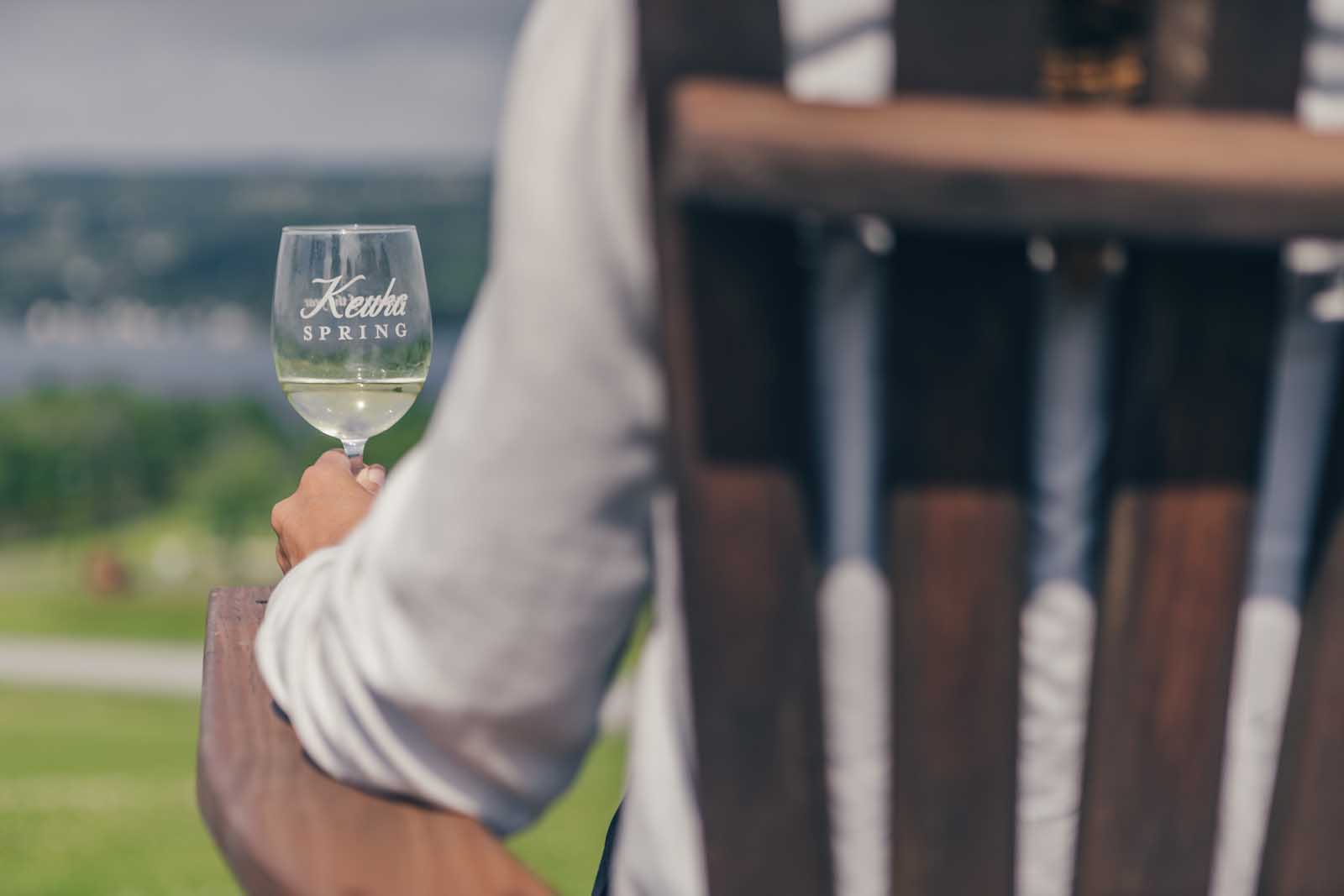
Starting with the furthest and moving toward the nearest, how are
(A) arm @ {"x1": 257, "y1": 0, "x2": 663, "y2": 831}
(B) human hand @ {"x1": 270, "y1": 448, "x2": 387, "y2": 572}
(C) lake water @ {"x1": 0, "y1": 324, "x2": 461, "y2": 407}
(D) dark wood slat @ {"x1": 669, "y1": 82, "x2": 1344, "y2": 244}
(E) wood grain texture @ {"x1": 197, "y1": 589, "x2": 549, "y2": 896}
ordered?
(C) lake water @ {"x1": 0, "y1": 324, "x2": 461, "y2": 407}
(B) human hand @ {"x1": 270, "y1": 448, "x2": 387, "y2": 572}
(E) wood grain texture @ {"x1": 197, "y1": 589, "x2": 549, "y2": 896}
(A) arm @ {"x1": 257, "y1": 0, "x2": 663, "y2": 831}
(D) dark wood slat @ {"x1": 669, "y1": 82, "x2": 1344, "y2": 244}

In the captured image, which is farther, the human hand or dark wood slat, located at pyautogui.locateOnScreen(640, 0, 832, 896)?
the human hand

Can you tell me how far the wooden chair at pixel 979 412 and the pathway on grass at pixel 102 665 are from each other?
2539cm

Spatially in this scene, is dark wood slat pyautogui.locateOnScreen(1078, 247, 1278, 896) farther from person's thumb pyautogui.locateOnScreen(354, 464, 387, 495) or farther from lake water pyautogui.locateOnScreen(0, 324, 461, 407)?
lake water pyautogui.locateOnScreen(0, 324, 461, 407)

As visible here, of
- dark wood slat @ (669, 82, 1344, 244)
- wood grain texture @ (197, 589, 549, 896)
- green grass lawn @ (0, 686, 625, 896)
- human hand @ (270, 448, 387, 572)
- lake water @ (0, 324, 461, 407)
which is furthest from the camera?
lake water @ (0, 324, 461, 407)

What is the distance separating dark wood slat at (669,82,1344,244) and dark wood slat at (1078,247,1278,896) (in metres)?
0.06

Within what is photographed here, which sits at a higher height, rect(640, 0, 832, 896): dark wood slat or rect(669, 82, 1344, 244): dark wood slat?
rect(669, 82, 1344, 244): dark wood slat

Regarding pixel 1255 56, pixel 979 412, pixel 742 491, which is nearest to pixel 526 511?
pixel 742 491

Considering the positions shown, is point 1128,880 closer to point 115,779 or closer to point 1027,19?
point 1027,19

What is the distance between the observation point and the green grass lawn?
13164 millimetres

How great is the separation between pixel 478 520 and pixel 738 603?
0.59ft

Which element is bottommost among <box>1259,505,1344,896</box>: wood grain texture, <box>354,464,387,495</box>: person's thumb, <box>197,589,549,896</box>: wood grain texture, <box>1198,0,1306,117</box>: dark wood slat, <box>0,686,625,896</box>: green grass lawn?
<box>0,686,625,896</box>: green grass lawn

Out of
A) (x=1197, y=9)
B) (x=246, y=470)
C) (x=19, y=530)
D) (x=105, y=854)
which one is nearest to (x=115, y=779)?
(x=105, y=854)

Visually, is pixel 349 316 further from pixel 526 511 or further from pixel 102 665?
pixel 102 665

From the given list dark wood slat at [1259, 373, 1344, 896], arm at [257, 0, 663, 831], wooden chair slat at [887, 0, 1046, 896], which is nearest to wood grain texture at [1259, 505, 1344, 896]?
dark wood slat at [1259, 373, 1344, 896]
